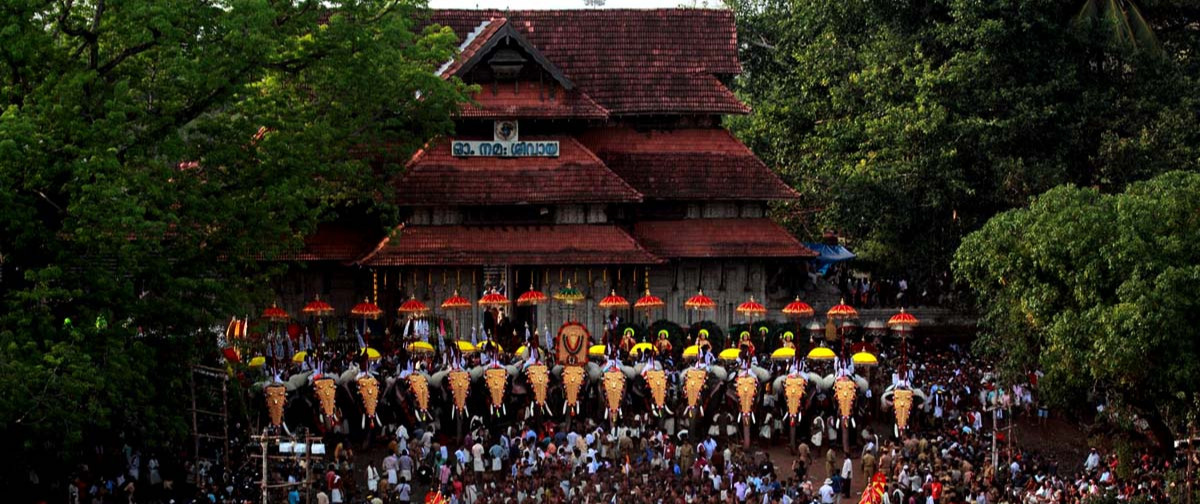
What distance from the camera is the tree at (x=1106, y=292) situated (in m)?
40.2

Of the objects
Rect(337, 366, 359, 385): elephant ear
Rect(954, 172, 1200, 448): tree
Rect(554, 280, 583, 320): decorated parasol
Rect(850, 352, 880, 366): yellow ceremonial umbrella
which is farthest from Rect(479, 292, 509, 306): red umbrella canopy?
Rect(954, 172, 1200, 448): tree

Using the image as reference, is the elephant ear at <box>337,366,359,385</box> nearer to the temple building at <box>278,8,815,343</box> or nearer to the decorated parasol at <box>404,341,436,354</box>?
the decorated parasol at <box>404,341,436,354</box>

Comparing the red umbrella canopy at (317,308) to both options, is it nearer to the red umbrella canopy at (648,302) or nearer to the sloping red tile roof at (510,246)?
the sloping red tile roof at (510,246)

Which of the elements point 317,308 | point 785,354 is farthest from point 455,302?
point 785,354

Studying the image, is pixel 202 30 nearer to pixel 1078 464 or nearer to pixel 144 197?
pixel 144 197

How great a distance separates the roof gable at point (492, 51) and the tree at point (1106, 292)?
12.3 meters

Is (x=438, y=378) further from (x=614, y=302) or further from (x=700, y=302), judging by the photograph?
(x=700, y=302)

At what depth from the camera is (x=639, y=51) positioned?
56.0 meters

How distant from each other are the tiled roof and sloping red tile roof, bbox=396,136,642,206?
909 millimetres

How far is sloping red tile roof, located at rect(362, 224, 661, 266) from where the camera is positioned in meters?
50.4

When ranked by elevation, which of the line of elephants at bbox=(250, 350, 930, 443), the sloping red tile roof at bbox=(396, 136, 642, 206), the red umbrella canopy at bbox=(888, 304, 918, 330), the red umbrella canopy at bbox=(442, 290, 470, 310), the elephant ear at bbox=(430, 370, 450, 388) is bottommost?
the line of elephants at bbox=(250, 350, 930, 443)

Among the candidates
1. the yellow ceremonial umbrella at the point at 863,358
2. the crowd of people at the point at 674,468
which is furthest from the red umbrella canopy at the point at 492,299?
the yellow ceremonial umbrella at the point at 863,358

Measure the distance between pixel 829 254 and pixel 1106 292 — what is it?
15444 millimetres

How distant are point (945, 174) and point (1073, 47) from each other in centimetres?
522
